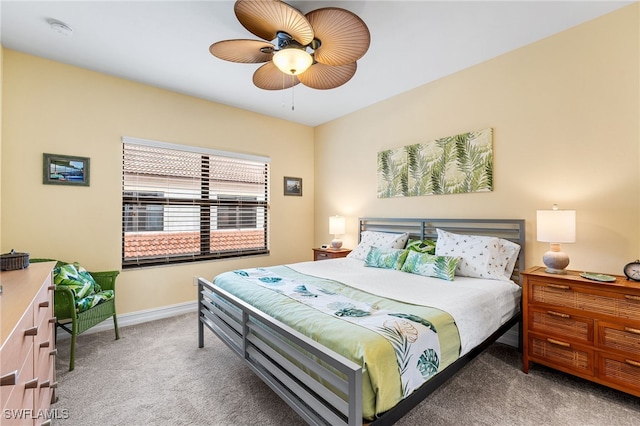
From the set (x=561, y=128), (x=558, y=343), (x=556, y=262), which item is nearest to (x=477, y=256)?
(x=556, y=262)

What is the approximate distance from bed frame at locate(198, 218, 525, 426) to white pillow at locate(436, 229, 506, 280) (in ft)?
0.96

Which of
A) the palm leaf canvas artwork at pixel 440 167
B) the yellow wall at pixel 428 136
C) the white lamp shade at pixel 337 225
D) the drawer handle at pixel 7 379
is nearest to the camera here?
the drawer handle at pixel 7 379

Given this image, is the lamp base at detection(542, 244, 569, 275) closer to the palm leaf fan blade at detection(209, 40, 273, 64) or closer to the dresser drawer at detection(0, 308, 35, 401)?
the palm leaf fan blade at detection(209, 40, 273, 64)

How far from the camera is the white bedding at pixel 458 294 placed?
1861 millimetres

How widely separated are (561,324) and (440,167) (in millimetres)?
1814

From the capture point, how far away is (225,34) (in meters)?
2.46

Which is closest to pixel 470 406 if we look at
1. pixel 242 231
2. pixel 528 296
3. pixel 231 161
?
pixel 528 296

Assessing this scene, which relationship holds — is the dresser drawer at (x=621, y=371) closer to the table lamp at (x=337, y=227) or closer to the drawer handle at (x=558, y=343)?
the drawer handle at (x=558, y=343)

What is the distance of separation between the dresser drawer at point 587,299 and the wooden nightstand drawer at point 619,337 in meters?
0.07

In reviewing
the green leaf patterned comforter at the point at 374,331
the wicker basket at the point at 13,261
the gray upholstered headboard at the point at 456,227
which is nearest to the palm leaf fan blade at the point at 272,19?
the green leaf patterned comforter at the point at 374,331

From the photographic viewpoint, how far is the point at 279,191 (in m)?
4.61

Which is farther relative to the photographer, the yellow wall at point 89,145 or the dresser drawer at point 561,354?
the yellow wall at point 89,145

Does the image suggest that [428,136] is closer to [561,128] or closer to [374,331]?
[561,128]

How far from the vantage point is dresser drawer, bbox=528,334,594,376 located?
6.67 feet
